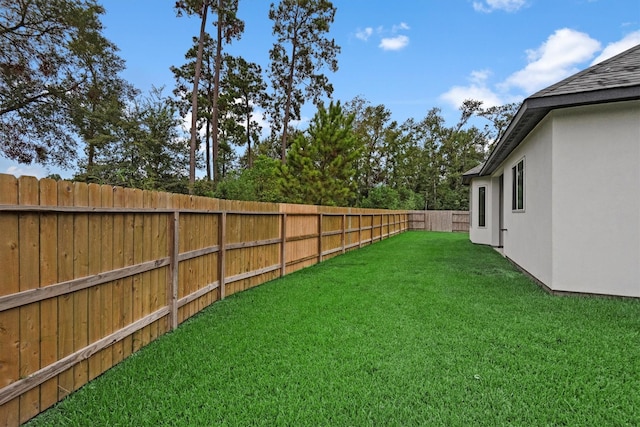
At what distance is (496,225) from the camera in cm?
1267

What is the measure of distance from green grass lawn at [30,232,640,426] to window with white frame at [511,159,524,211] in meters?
3.03

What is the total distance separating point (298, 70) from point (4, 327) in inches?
900

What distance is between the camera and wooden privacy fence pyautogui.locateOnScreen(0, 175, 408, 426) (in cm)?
210

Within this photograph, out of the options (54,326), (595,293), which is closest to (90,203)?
(54,326)

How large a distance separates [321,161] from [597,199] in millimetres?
13247

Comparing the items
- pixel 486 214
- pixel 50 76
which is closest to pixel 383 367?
pixel 486 214

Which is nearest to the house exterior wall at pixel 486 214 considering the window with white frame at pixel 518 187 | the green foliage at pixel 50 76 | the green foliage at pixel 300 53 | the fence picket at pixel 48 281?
the window with white frame at pixel 518 187

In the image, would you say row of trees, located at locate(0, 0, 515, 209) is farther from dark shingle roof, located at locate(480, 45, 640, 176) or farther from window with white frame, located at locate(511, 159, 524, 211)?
dark shingle roof, located at locate(480, 45, 640, 176)

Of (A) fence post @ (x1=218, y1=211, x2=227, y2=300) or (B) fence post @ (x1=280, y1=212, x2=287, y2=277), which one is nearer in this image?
(A) fence post @ (x1=218, y1=211, x2=227, y2=300)

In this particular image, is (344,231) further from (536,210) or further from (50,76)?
(50,76)

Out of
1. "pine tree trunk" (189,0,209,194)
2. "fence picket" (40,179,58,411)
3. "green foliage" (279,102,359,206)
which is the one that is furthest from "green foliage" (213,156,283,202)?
"fence picket" (40,179,58,411)

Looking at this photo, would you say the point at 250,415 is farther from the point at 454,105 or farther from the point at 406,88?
the point at 454,105

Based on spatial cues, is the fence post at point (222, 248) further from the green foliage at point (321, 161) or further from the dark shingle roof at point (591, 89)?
the green foliage at point (321, 161)

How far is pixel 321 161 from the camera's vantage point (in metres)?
17.6
